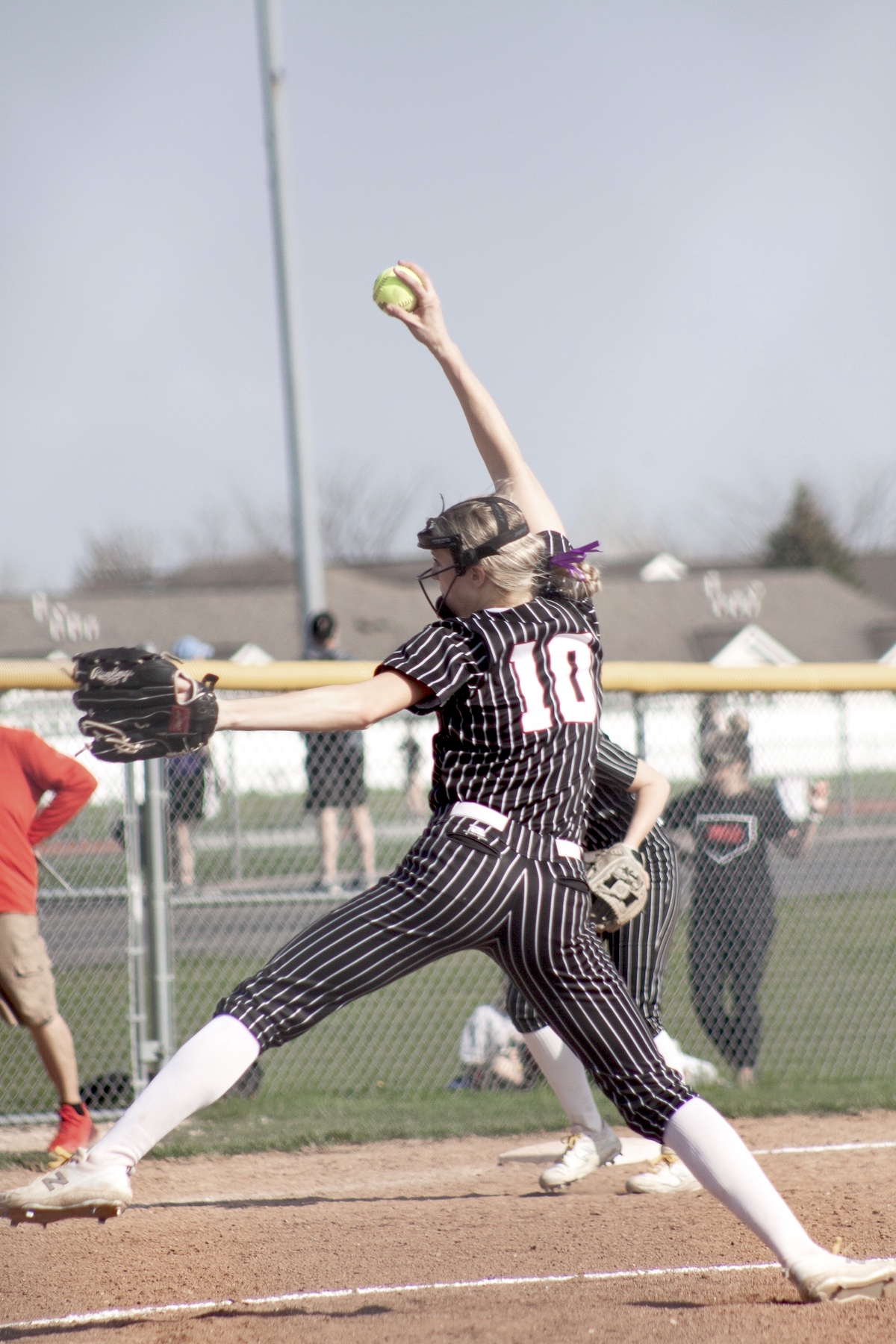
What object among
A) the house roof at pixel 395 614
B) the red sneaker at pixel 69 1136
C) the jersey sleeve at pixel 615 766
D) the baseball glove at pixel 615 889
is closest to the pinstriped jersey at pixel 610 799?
the jersey sleeve at pixel 615 766

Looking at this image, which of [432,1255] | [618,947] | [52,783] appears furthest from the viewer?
[52,783]

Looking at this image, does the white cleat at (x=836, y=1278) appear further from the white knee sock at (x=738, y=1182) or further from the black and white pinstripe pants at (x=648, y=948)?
the black and white pinstripe pants at (x=648, y=948)

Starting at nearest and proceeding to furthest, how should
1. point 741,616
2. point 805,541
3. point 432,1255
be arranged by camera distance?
point 432,1255
point 741,616
point 805,541

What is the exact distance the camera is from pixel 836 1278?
9.00 feet

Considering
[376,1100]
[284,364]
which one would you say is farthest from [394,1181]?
[284,364]

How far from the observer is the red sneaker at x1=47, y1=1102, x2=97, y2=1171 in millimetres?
4805

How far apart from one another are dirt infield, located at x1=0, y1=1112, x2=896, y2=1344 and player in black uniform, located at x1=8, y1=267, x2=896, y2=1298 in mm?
415

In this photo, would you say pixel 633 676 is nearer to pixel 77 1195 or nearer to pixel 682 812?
pixel 682 812

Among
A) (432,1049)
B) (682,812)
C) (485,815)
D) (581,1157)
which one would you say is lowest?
(432,1049)

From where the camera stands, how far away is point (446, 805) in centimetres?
300

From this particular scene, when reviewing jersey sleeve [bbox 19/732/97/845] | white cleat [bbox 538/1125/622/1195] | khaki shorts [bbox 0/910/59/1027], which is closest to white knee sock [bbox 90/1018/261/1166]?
white cleat [bbox 538/1125/622/1195]

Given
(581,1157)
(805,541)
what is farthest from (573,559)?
(805,541)

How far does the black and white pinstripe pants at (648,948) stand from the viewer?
13.4 feet

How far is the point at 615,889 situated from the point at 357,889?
3303 millimetres
